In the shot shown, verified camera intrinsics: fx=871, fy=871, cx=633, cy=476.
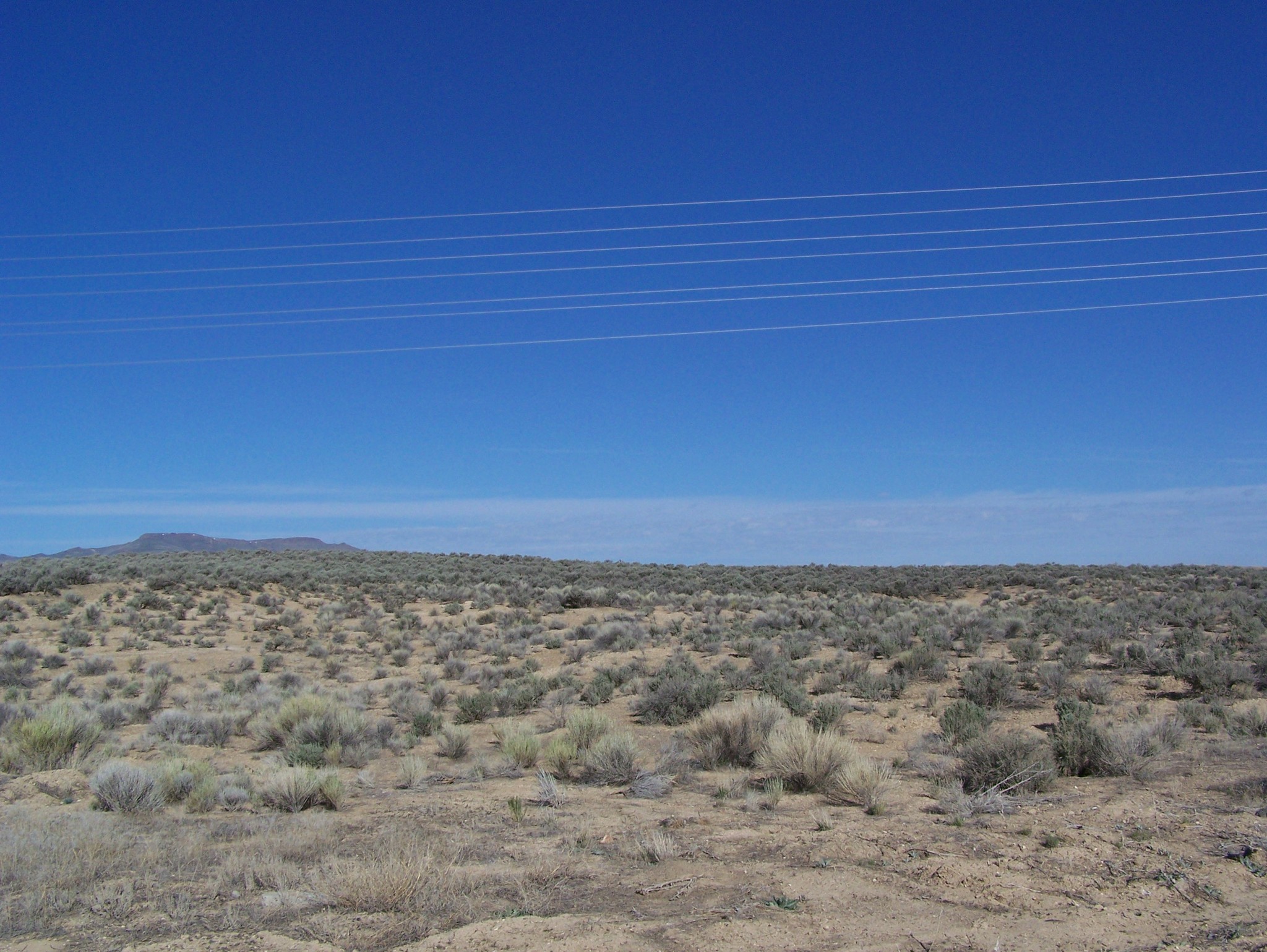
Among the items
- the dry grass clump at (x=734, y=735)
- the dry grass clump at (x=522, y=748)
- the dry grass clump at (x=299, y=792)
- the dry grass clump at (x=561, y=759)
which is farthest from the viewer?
the dry grass clump at (x=522, y=748)

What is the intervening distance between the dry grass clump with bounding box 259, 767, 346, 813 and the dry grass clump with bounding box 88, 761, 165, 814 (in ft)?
3.91

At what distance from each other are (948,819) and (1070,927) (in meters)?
2.88

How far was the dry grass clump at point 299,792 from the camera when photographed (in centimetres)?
1049

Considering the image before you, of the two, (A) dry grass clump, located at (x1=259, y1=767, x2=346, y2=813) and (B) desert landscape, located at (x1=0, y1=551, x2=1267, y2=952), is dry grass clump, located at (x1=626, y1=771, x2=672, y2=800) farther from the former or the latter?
(A) dry grass clump, located at (x1=259, y1=767, x2=346, y2=813)

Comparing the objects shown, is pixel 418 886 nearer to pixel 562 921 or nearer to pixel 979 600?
pixel 562 921

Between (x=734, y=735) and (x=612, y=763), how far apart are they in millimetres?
2151

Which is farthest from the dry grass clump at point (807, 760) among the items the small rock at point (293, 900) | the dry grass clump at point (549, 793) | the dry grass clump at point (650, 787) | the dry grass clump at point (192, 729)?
the dry grass clump at point (192, 729)

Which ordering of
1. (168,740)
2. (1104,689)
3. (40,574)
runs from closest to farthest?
(168,740), (1104,689), (40,574)

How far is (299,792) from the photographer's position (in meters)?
10.5

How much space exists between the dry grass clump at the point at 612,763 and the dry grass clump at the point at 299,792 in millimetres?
3288

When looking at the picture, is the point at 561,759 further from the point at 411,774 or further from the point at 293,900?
the point at 293,900

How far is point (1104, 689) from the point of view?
16938 mm

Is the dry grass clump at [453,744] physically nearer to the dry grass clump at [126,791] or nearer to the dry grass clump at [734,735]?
the dry grass clump at [734,735]

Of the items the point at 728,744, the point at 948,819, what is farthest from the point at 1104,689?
the point at 948,819
